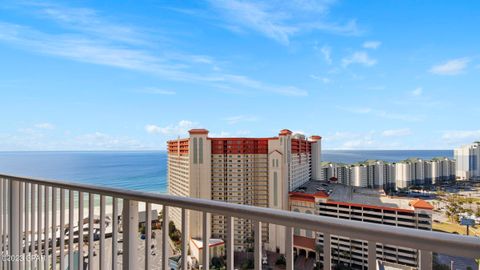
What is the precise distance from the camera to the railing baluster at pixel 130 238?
1.19m

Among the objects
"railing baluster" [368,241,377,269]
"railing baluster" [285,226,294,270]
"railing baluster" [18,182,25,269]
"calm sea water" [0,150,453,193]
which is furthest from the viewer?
"calm sea water" [0,150,453,193]

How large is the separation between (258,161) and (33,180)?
14.6m

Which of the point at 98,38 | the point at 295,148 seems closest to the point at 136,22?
the point at 98,38

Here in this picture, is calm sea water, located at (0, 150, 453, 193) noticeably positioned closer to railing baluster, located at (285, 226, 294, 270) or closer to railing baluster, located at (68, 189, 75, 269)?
railing baluster, located at (68, 189, 75, 269)

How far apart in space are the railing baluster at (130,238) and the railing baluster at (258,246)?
604 mm

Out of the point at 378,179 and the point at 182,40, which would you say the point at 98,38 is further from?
the point at 378,179

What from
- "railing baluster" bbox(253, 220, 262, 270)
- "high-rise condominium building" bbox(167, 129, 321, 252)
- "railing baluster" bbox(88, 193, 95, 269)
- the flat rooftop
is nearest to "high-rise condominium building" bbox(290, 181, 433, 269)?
the flat rooftop

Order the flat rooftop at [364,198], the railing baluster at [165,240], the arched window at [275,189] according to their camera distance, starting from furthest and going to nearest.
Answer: the arched window at [275,189], the flat rooftop at [364,198], the railing baluster at [165,240]

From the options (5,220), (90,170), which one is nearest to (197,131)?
(5,220)

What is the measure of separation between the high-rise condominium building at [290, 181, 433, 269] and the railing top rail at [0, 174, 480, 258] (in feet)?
0.05

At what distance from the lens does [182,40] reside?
12.4 metres

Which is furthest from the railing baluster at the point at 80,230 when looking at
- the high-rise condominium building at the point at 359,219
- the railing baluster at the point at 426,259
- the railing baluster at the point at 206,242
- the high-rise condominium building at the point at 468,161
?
the high-rise condominium building at the point at 468,161

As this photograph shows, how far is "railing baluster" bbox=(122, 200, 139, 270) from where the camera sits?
119cm

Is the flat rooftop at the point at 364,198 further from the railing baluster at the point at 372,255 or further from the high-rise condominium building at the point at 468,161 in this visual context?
the high-rise condominium building at the point at 468,161
